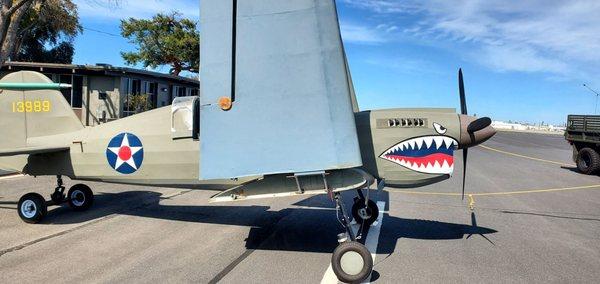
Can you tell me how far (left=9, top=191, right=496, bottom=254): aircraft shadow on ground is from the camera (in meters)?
7.09

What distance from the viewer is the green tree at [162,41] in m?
42.6

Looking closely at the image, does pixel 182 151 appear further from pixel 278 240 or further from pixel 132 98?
pixel 132 98

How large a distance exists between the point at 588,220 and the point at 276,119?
808cm

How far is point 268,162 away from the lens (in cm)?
557

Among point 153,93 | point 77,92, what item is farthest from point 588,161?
point 77,92

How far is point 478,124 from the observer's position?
21.2 ft

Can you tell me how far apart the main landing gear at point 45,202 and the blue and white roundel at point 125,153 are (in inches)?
58.8

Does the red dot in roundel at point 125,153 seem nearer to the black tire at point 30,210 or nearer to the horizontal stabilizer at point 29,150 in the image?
the horizontal stabilizer at point 29,150

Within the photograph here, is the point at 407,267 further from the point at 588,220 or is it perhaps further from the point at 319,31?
the point at 588,220

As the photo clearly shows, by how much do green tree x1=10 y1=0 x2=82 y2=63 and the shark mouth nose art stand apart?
31066 mm

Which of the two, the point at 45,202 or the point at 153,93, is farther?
the point at 153,93

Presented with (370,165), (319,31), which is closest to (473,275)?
(370,165)

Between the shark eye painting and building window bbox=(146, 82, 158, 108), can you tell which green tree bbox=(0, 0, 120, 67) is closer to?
building window bbox=(146, 82, 158, 108)

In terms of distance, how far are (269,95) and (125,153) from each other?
348cm
